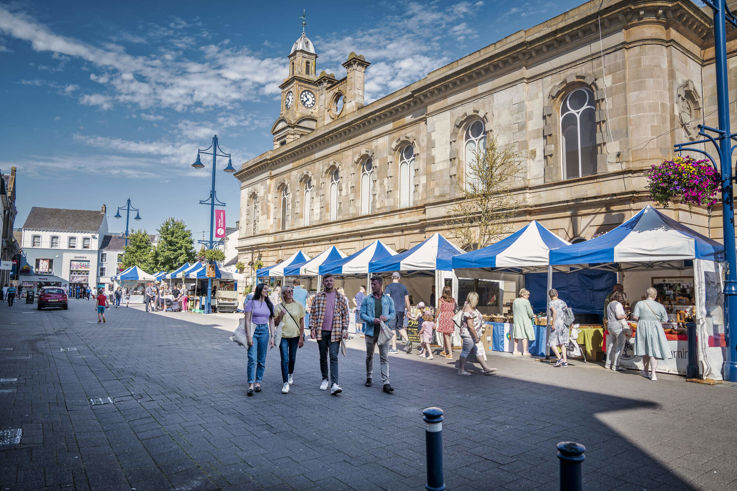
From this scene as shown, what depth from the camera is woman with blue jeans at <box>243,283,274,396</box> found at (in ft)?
25.6

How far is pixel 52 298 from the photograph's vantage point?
33.1 metres

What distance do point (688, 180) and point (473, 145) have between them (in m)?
11.3

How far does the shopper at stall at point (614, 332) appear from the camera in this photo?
34.4 ft

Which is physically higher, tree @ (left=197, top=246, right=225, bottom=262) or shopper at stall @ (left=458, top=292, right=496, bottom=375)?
tree @ (left=197, top=246, right=225, bottom=262)

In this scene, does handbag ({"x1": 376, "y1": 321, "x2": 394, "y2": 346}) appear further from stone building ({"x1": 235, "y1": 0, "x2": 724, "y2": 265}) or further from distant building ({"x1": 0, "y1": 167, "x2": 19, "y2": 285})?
distant building ({"x1": 0, "y1": 167, "x2": 19, "y2": 285})

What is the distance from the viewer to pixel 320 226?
99.6ft

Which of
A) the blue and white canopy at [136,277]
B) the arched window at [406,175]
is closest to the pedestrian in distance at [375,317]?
the arched window at [406,175]

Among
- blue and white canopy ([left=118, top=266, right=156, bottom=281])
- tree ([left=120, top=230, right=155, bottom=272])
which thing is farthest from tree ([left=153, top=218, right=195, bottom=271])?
blue and white canopy ([left=118, top=266, right=156, bottom=281])

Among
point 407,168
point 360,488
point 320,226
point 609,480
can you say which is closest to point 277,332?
point 360,488

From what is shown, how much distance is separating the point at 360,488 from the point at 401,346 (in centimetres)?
1133

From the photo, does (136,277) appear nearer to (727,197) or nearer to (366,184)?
(366,184)

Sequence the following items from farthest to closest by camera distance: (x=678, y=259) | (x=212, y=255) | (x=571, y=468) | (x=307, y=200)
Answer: (x=212, y=255) → (x=307, y=200) → (x=678, y=259) → (x=571, y=468)

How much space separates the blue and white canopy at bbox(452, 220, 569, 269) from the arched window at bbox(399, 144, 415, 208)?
34.2ft

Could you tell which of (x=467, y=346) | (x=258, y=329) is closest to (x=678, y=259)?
(x=467, y=346)
